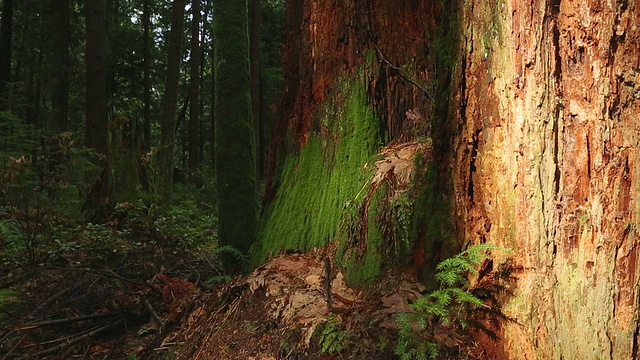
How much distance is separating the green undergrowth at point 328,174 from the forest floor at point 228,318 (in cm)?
24

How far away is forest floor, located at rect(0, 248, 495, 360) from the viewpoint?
2.60m

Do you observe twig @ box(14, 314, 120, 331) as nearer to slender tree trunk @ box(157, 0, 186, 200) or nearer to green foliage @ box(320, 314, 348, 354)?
green foliage @ box(320, 314, 348, 354)

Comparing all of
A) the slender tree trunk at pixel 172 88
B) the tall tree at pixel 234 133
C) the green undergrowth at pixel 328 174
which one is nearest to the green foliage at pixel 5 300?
the tall tree at pixel 234 133

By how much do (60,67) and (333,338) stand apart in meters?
12.8

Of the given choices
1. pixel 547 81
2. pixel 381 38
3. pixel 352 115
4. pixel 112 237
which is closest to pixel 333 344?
pixel 547 81

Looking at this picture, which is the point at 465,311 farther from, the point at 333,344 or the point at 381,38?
the point at 381,38

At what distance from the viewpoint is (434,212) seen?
107 inches

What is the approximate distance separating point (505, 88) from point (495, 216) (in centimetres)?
61

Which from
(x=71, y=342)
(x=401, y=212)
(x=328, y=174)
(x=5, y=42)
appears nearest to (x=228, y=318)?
(x=328, y=174)

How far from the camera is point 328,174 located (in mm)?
3979

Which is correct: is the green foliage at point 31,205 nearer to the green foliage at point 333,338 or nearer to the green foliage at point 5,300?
the green foliage at point 5,300

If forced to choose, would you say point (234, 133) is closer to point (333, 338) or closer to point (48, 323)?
point (48, 323)

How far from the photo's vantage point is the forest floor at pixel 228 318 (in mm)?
2600

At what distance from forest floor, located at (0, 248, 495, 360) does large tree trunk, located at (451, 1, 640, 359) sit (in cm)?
44
